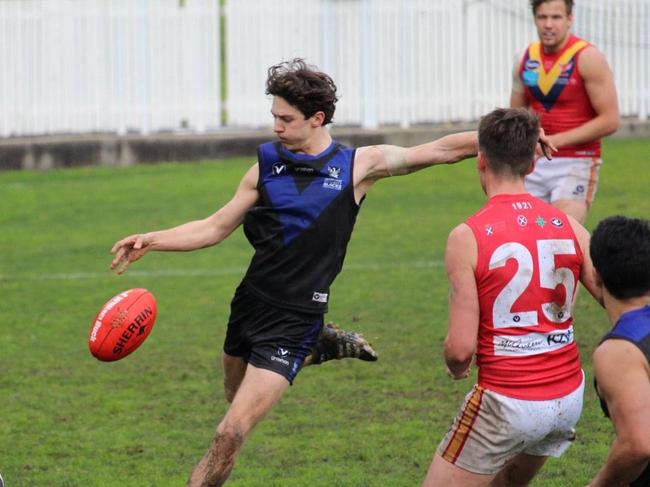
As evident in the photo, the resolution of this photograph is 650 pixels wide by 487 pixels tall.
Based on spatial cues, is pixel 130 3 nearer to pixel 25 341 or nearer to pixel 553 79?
pixel 25 341

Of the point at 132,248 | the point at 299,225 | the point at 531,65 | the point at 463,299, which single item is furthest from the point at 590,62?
the point at 463,299

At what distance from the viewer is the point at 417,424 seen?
26.2 feet

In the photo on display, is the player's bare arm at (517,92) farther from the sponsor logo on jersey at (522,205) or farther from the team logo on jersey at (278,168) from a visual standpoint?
the sponsor logo on jersey at (522,205)

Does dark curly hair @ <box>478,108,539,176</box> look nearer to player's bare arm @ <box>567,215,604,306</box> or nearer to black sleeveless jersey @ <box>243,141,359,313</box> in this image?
player's bare arm @ <box>567,215,604,306</box>

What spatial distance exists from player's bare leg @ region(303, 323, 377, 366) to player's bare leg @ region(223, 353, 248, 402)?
34 centimetres

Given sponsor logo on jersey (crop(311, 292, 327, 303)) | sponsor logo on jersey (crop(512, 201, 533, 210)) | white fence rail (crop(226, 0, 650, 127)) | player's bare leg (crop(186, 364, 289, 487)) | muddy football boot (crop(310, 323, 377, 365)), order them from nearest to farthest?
1. sponsor logo on jersey (crop(512, 201, 533, 210))
2. player's bare leg (crop(186, 364, 289, 487))
3. sponsor logo on jersey (crop(311, 292, 327, 303))
4. muddy football boot (crop(310, 323, 377, 365))
5. white fence rail (crop(226, 0, 650, 127))

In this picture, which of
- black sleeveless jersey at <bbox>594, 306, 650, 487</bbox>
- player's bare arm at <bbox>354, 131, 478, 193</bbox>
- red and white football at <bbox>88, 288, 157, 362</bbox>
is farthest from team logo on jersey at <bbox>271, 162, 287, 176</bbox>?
black sleeveless jersey at <bbox>594, 306, 650, 487</bbox>

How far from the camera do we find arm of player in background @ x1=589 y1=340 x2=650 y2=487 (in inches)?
166

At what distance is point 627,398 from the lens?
4227 mm

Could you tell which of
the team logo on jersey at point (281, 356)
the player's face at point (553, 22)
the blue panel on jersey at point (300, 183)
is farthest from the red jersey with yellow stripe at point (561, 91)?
the team logo on jersey at point (281, 356)

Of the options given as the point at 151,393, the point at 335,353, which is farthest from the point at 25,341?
the point at 335,353

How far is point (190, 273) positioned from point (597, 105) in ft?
18.0

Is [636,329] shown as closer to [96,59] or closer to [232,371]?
[232,371]

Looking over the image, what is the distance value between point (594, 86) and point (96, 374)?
413cm
